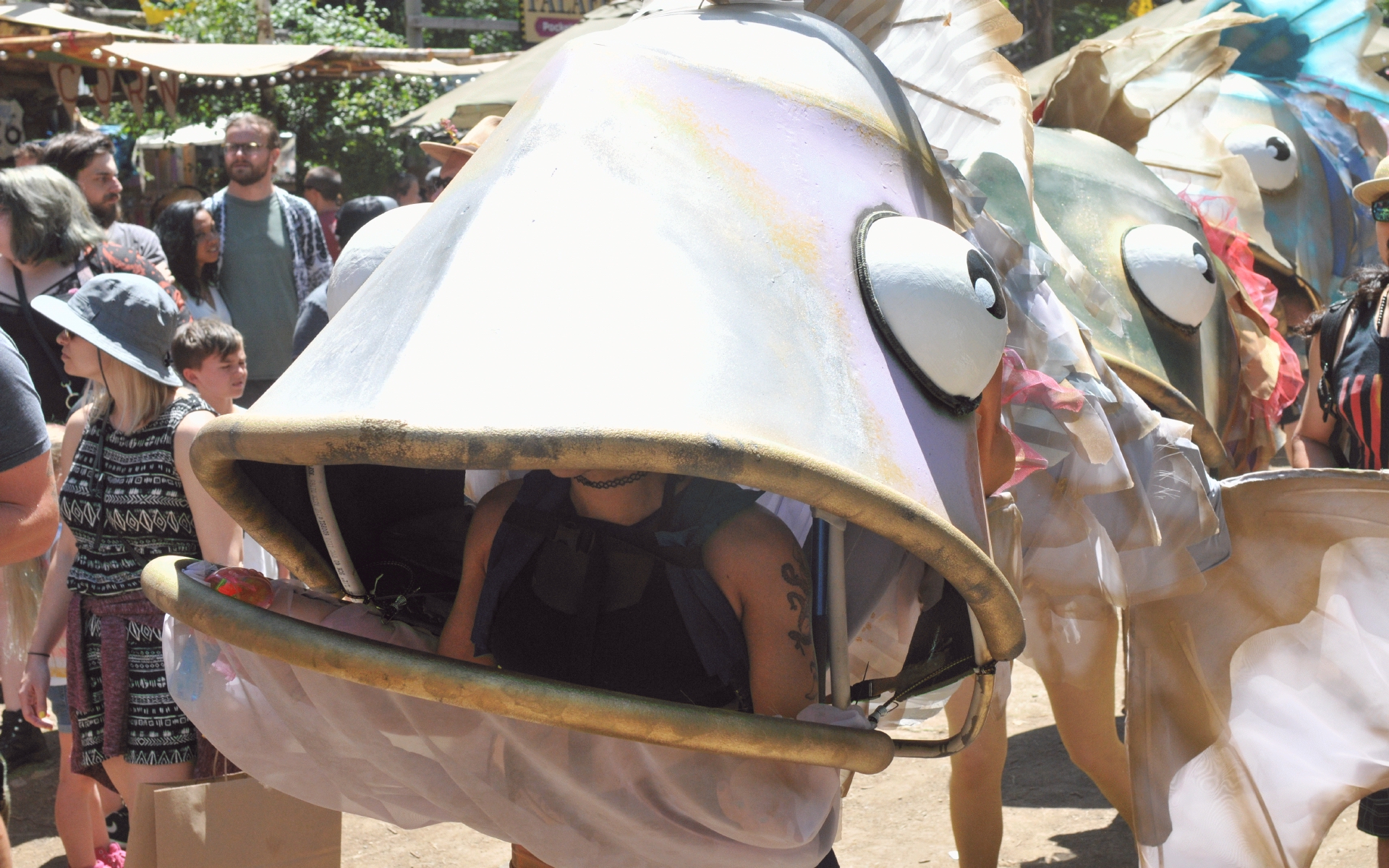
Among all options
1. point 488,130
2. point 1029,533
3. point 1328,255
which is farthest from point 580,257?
point 1328,255

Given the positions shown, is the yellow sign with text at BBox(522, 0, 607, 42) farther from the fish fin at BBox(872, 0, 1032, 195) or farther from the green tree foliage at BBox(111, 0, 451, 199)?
the fish fin at BBox(872, 0, 1032, 195)

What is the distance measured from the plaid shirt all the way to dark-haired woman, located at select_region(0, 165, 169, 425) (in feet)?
3.19

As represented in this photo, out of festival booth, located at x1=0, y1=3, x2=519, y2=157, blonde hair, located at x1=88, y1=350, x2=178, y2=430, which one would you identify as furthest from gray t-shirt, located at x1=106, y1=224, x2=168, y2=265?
festival booth, located at x1=0, y1=3, x2=519, y2=157

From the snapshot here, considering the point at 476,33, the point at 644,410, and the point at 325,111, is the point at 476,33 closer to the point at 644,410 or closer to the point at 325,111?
the point at 325,111

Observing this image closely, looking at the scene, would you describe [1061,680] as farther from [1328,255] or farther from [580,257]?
[1328,255]

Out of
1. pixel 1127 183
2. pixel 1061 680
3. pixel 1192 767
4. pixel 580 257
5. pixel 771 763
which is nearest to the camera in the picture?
pixel 580 257

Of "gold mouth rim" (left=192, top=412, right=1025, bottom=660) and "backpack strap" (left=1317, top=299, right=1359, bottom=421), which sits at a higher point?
"gold mouth rim" (left=192, top=412, right=1025, bottom=660)

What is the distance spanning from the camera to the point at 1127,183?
9.70ft

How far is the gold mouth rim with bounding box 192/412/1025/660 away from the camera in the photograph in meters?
1.28

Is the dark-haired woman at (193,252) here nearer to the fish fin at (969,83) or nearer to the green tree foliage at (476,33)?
the fish fin at (969,83)

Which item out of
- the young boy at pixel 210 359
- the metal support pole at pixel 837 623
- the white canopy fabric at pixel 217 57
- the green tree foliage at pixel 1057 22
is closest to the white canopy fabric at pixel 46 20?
the white canopy fabric at pixel 217 57

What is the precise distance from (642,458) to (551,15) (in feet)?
54.4

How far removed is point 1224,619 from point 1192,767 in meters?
0.29

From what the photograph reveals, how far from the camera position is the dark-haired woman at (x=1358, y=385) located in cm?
292
